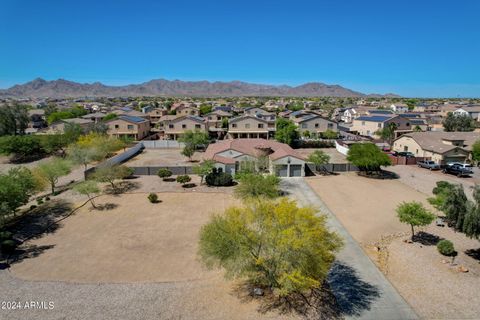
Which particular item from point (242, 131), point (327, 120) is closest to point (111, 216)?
point (242, 131)

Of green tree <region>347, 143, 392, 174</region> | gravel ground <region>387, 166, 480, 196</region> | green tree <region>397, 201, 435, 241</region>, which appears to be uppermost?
green tree <region>347, 143, 392, 174</region>

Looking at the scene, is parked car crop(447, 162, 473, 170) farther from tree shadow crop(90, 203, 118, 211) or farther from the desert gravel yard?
tree shadow crop(90, 203, 118, 211)

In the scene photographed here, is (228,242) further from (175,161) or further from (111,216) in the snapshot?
(175,161)

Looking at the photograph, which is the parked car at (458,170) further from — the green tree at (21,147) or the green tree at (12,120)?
the green tree at (12,120)

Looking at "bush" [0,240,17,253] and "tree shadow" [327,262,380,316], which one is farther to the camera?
"bush" [0,240,17,253]

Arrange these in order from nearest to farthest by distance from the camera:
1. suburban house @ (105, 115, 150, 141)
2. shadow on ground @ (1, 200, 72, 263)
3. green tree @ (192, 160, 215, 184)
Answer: shadow on ground @ (1, 200, 72, 263) < green tree @ (192, 160, 215, 184) < suburban house @ (105, 115, 150, 141)

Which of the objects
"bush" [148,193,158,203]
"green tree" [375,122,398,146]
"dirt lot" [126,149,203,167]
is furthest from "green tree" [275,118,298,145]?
"bush" [148,193,158,203]

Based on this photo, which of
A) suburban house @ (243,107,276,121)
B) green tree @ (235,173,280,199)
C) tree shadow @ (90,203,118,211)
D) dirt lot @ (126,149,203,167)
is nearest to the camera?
green tree @ (235,173,280,199)
